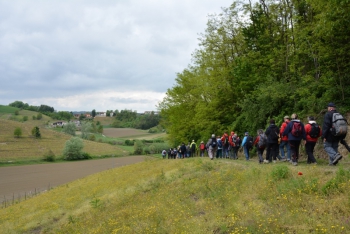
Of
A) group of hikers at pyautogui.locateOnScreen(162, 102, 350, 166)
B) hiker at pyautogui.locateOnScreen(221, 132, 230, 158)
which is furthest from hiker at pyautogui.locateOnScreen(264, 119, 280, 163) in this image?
hiker at pyautogui.locateOnScreen(221, 132, 230, 158)

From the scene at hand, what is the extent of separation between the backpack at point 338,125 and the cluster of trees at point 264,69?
5088 millimetres

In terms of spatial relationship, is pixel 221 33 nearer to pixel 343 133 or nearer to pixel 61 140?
pixel 343 133

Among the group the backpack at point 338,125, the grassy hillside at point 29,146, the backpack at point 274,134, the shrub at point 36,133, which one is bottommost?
the grassy hillside at point 29,146

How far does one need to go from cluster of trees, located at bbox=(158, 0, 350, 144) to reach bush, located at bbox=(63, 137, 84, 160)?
166 ft

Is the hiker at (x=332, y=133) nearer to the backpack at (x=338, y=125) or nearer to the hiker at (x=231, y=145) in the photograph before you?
the backpack at (x=338, y=125)

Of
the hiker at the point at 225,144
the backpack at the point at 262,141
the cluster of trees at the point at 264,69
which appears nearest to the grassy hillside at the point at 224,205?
the backpack at the point at 262,141

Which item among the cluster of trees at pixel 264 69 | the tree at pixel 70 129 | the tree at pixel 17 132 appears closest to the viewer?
the cluster of trees at pixel 264 69

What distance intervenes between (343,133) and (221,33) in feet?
75.0

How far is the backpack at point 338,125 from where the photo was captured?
9.29m

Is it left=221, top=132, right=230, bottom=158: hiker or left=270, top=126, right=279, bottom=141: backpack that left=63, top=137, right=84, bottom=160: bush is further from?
left=270, top=126, right=279, bottom=141: backpack

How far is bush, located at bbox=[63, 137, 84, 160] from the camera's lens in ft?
267

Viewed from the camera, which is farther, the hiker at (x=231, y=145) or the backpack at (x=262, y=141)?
the hiker at (x=231, y=145)

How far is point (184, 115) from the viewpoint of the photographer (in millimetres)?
36062

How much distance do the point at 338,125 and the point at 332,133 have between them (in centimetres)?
39
